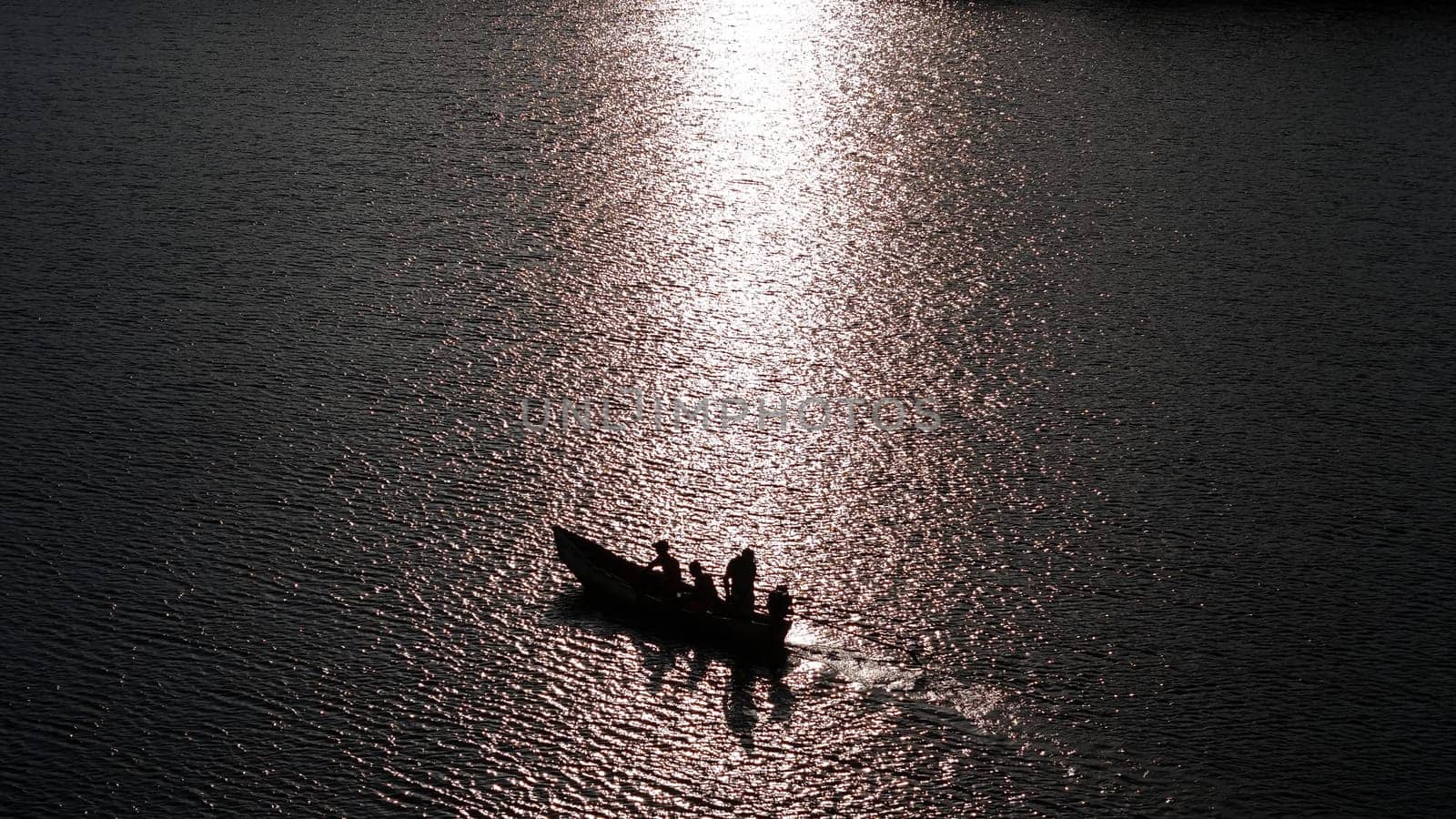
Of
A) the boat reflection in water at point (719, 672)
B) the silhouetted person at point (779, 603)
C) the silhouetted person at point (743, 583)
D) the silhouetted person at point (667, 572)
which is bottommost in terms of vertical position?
the boat reflection in water at point (719, 672)

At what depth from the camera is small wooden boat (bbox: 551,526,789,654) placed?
26.6m

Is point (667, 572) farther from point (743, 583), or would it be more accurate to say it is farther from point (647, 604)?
point (743, 583)

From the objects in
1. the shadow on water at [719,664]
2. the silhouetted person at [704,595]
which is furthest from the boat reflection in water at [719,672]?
the silhouetted person at [704,595]

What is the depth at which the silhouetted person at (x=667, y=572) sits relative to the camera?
2753 cm

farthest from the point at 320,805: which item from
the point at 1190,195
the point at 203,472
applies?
the point at 1190,195

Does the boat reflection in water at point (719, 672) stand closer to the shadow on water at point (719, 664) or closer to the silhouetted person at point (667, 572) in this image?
the shadow on water at point (719, 664)

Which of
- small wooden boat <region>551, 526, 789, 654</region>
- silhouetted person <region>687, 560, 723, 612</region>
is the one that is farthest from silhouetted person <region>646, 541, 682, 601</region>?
silhouetted person <region>687, 560, 723, 612</region>

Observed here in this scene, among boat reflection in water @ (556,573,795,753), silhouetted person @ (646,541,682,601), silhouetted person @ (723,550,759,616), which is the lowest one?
boat reflection in water @ (556,573,795,753)

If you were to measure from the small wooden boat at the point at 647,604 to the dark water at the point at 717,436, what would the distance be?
1.85 ft

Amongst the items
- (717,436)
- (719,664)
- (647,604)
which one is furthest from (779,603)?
(717,436)

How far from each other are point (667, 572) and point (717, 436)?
28.4 ft

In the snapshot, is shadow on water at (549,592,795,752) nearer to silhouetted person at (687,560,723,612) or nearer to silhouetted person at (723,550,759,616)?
silhouetted person at (687,560,723,612)

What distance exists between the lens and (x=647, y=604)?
91.1 feet

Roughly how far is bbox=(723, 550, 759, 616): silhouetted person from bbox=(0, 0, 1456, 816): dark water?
1163 mm
